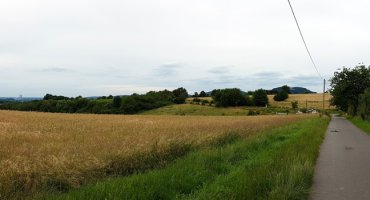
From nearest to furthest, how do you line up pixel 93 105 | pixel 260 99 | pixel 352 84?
pixel 352 84, pixel 93 105, pixel 260 99

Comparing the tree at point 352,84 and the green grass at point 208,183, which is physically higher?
the tree at point 352,84

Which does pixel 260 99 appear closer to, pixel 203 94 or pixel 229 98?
pixel 229 98

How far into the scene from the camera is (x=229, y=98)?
128m

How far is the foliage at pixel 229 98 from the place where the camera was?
12638cm

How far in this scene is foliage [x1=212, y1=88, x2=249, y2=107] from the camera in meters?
126

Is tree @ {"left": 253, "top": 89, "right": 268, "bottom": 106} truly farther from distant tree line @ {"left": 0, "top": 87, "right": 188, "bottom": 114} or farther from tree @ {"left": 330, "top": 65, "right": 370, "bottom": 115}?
tree @ {"left": 330, "top": 65, "right": 370, "bottom": 115}

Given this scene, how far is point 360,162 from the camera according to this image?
1382 centimetres

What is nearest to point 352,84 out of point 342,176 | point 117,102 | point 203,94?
point 342,176

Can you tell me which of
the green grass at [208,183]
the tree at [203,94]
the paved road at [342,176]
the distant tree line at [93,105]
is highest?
the tree at [203,94]

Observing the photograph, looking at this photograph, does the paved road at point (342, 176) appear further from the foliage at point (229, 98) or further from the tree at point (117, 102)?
the foliage at point (229, 98)

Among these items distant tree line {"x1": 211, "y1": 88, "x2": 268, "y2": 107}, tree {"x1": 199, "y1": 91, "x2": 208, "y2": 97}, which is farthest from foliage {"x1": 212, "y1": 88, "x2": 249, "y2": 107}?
tree {"x1": 199, "y1": 91, "x2": 208, "y2": 97}

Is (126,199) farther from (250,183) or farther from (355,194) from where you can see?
(355,194)

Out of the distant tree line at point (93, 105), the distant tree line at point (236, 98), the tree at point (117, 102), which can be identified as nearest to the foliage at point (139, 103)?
the distant tree line at point (93, 105)

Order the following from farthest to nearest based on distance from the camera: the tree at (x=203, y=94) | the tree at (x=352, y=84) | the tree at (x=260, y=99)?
the tree at (x=203, y=94) < the tree at (x=260, y=99) < the tree at (x=352, y=84)
